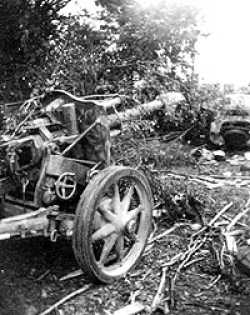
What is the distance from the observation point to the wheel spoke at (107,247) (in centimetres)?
417

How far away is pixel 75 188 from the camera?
14.3ft

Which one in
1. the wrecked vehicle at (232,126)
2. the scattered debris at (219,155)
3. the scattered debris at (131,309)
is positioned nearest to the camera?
the scattered debris at (131,309)

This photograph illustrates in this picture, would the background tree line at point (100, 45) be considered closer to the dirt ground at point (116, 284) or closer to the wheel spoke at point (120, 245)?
the dirt ground at point (116, 284)

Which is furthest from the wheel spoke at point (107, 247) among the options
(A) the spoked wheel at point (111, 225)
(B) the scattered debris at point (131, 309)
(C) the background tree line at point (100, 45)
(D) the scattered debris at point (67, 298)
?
(C) the background tree line at point (100, 45)

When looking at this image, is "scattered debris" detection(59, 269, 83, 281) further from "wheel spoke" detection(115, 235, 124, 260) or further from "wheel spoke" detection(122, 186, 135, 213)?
"wheel spoke" detection(122, 186, 135, 213)

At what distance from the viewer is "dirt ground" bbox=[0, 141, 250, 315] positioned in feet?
13.1

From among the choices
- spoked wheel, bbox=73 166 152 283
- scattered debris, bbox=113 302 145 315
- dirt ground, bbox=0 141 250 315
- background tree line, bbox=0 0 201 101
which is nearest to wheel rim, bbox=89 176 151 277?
Result: spoked wheel, bbox=73 166 152 283

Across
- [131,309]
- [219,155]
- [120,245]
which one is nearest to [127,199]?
[120,245]

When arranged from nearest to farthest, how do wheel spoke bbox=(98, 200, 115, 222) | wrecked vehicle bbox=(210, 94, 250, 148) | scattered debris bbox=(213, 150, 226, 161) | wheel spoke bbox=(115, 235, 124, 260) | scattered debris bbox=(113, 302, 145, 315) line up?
scattered debris bbox=(113, 302, 145, 315) < wheel spoke bbox=(98, 200, 115, 222) < wheel spoke bbox=(115, 235, 124, 260) < scattered debris bbox=(213, 150, 226, 161) < wrecked vehicle bbox=(210, 94, 250, 148)

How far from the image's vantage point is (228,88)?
984 centimetres

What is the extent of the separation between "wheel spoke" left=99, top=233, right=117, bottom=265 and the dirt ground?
25 centimetres

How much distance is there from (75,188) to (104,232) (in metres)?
0.50

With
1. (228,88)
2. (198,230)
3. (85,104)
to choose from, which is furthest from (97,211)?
(228,88)

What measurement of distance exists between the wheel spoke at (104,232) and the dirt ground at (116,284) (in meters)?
0.47
